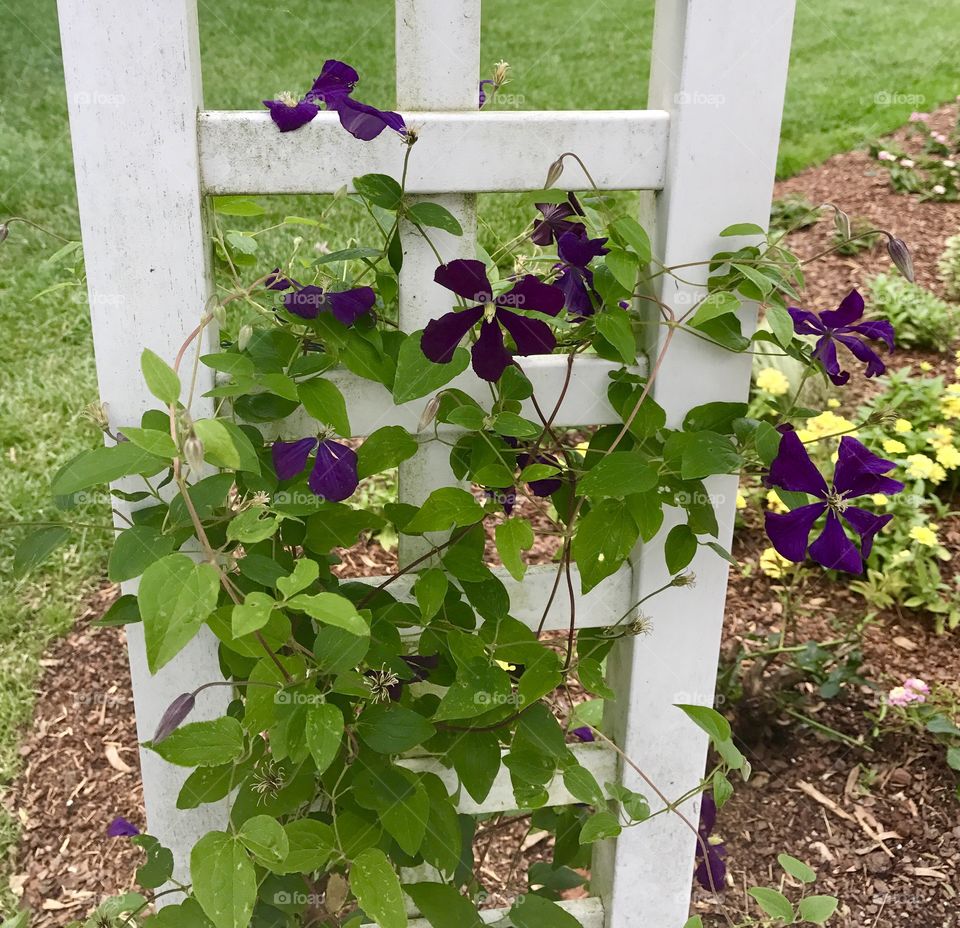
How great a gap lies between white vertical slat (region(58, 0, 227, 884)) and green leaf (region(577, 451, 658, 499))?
17.2 inches

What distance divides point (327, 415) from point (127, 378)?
0.24m

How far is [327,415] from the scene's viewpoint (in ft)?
3.50

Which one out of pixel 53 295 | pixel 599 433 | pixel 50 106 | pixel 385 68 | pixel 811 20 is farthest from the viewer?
pixel 811 20

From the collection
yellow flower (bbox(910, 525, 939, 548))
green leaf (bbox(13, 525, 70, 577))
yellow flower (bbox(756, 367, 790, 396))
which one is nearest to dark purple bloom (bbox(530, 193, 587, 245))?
green leaf (bbox(13, 525, 70, 577))

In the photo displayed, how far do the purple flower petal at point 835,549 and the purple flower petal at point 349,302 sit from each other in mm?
537

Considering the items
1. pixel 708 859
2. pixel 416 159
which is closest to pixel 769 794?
pixel 708 859

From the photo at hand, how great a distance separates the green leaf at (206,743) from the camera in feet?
3.24

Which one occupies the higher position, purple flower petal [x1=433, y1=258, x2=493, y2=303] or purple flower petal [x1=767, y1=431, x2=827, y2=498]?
purple flower petal [x1=433, y1=258, x2=493, y2=303]

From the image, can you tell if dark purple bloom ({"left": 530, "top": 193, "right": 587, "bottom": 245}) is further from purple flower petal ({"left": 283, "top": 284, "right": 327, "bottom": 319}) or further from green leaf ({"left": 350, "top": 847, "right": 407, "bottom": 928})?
green leaf ({"left": 350, "top": 847, "right": 407, "bottom": 928})

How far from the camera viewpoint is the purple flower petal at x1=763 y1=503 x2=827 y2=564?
3.74 ft

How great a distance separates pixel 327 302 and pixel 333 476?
175mm

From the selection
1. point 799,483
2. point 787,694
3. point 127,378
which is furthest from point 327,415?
point 787,694

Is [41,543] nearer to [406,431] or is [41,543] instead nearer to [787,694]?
[406,431]

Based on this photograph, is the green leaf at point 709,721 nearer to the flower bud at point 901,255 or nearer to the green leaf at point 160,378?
the flower bud at point 901,255
